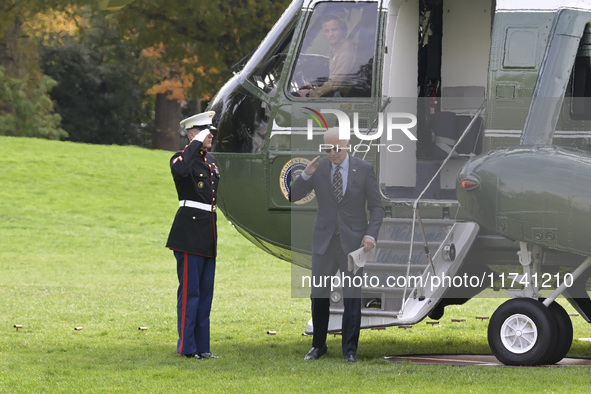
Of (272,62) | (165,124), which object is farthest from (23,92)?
(272,62)

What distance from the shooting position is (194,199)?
835 centimetres

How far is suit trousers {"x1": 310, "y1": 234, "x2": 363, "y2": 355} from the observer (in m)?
7.91

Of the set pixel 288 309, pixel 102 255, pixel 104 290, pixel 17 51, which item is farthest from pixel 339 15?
pixel 17 51

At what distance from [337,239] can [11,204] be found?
1541 cm

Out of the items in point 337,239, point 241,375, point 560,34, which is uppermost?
point 560,34

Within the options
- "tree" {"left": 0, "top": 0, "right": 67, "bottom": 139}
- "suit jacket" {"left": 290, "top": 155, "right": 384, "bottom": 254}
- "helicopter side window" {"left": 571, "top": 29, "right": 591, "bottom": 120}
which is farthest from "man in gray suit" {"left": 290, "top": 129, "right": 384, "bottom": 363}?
"tree" {"left": 0, "top": 0, "right": 67, "bottom": 139}

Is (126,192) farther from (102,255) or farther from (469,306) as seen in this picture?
(469,306)

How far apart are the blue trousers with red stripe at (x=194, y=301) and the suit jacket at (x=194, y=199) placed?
0.09 metres

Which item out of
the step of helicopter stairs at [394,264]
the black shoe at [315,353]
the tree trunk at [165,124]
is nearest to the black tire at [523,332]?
the step of helicopter stairs at [394,264]

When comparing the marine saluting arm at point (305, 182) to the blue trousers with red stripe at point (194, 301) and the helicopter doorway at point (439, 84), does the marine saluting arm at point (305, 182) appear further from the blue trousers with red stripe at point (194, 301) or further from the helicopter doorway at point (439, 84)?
the helicopter doorway at point (439, 84)

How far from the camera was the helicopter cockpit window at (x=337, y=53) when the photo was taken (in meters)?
8.77

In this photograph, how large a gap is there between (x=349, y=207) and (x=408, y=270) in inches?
25.1

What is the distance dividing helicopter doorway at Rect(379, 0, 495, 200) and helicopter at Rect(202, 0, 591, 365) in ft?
0.04

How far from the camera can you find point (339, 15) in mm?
8891
